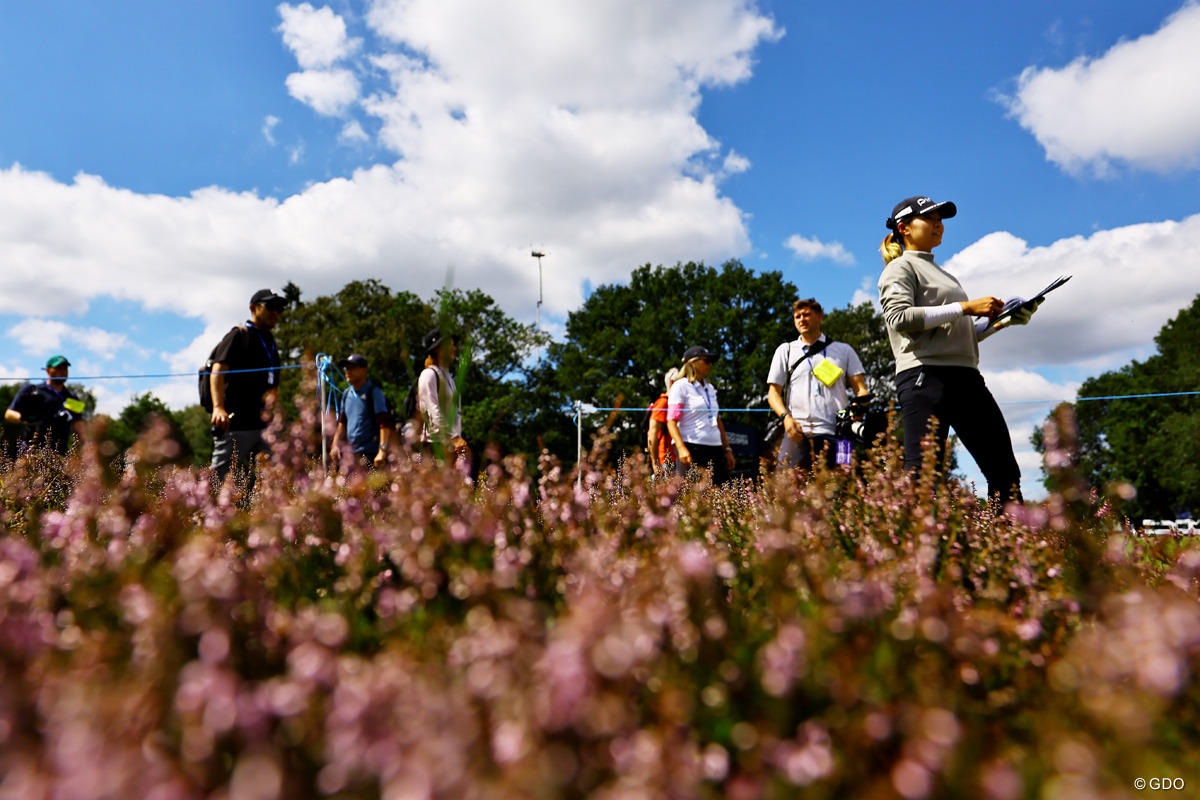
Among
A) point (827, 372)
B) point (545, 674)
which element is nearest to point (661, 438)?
point (827, 372)

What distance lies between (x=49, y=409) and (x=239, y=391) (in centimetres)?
425

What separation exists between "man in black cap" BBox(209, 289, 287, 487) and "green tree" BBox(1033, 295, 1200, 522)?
36.6 meters

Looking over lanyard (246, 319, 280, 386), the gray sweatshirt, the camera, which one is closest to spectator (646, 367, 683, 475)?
the camera

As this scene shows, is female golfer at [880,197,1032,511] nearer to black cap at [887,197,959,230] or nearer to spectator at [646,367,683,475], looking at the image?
black cap at [887,197,959,230]

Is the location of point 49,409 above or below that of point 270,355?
below

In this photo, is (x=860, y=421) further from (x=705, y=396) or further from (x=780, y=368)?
(x=705, y=396)

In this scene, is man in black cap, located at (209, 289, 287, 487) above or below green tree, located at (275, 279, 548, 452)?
below

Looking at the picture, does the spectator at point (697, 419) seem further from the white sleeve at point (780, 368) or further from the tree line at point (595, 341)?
the tree line at point (595, 341)

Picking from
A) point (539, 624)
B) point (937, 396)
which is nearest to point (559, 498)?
point (539, 624)

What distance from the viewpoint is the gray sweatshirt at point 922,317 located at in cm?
433

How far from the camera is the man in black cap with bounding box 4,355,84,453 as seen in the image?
8359 mm

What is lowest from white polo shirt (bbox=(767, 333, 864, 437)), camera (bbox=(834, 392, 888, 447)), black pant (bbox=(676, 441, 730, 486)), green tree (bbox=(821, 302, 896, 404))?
black pant (bbox=(676, 441, 730, 486))

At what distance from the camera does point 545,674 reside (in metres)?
1.07

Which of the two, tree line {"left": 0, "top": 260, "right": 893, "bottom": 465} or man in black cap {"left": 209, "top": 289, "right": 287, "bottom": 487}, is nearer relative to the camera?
man in black cap {"left": 209, "top": 289, "right": 287, "bottom": 487}
